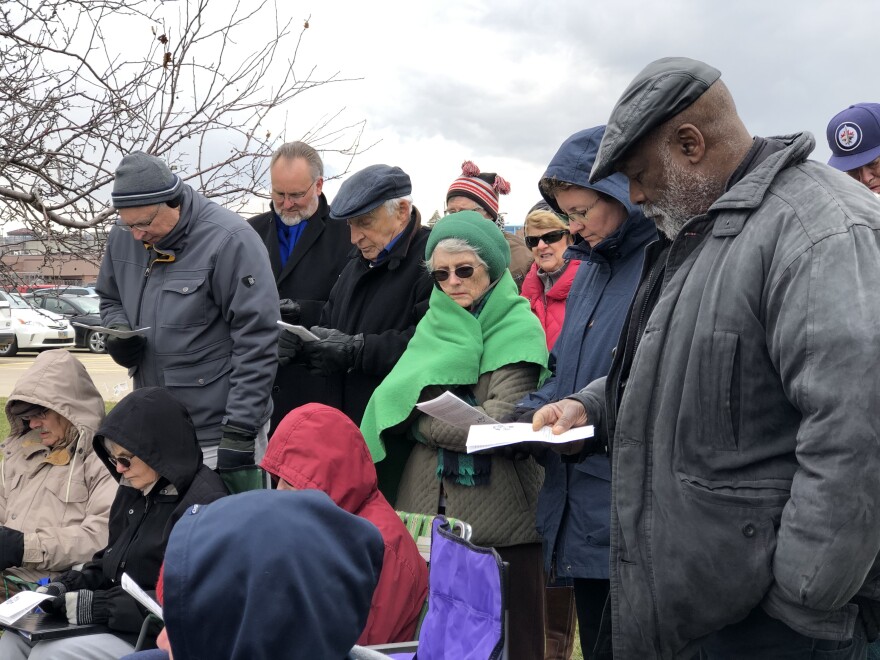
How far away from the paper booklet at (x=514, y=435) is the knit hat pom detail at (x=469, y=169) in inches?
103

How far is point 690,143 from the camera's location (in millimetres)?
1771

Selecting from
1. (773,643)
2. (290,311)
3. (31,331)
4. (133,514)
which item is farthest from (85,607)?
(31,331)

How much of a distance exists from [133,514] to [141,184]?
4.40ft

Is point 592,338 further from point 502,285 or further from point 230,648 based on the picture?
point 230,648

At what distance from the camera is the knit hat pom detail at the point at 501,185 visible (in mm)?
4968

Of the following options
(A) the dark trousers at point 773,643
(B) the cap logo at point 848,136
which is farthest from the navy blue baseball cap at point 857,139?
(A) the dark trousers at point 773,643

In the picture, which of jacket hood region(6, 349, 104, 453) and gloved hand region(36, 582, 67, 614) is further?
jacket hood region(6, 349, 104, 453)

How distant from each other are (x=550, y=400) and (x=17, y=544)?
7.31ft

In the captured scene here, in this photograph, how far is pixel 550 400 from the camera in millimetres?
2809

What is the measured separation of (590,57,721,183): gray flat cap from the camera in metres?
1.72

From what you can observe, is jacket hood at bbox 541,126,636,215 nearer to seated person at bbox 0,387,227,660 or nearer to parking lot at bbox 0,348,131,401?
seated person at bbox 0,387,227,660

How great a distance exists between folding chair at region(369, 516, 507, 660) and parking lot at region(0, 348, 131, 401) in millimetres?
9085

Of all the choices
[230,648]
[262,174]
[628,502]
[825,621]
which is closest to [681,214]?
[628,502]

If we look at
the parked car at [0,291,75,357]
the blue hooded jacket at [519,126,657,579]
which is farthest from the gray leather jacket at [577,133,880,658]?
the parked car at [0,291,75,357]
